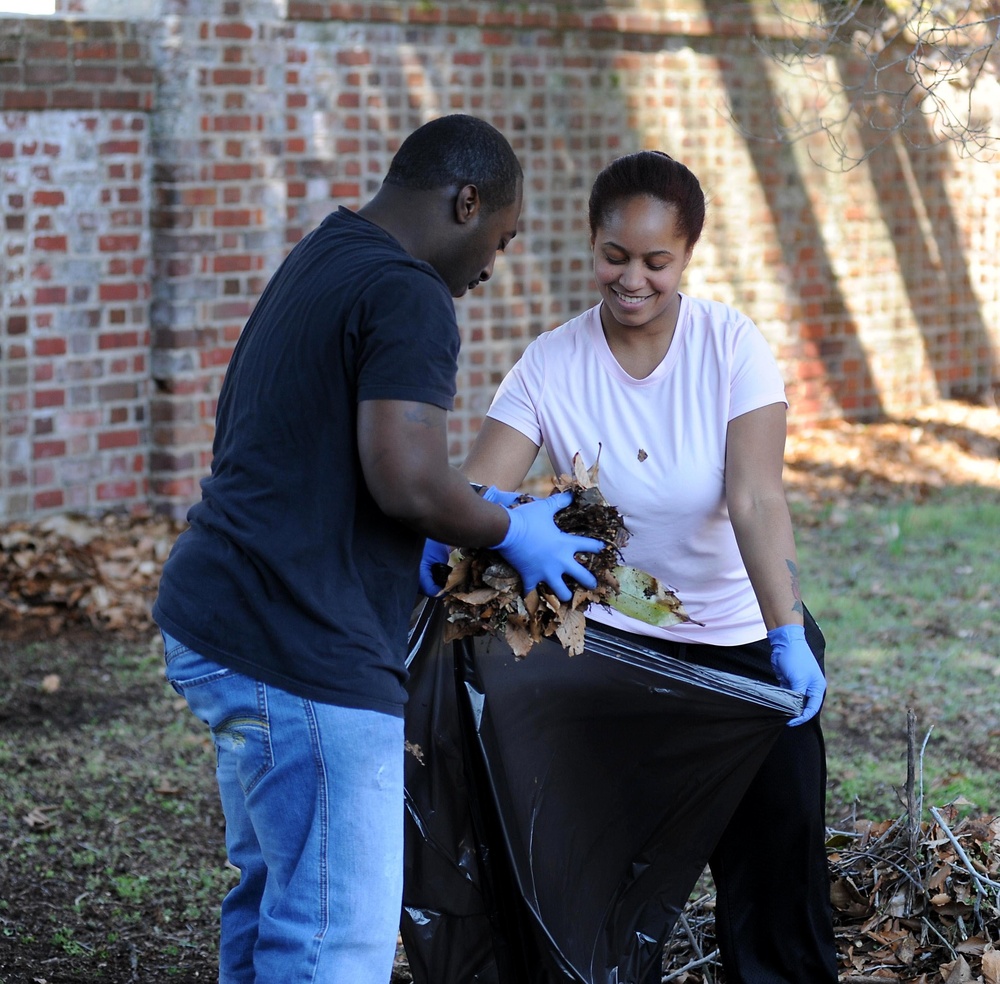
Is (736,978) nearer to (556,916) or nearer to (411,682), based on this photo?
(556,916)

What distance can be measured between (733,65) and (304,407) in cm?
696

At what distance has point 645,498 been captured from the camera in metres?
2.81

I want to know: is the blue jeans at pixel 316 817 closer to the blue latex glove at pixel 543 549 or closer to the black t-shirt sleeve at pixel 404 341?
the blue latex glove at pixel 543 549

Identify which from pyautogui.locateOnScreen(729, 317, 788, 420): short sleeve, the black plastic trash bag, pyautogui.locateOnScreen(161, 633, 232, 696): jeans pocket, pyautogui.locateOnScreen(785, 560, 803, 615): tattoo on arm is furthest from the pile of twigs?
pyautogui.locateOnScreen(161, 633, 232, 696): jeans pocket

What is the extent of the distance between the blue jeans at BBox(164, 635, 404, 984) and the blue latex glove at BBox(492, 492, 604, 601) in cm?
37

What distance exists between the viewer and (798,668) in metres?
2.63

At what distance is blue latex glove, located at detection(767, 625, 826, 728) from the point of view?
262 cm

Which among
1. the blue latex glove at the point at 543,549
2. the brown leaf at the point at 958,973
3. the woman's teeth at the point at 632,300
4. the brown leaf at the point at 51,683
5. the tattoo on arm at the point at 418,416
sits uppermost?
the woman's teeth at the point at 632,300

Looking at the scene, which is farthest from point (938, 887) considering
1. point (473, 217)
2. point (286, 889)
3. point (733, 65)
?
point (733, 65)

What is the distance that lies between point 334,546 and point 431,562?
22.5 inches

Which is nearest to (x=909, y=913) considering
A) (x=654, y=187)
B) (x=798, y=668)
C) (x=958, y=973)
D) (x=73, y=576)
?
(x=958, y=973)

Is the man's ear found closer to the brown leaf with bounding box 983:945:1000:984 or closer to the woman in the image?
the woman

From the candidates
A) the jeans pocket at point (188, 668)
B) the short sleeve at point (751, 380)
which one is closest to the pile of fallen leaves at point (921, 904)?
the short sleeve at point (751, 380)

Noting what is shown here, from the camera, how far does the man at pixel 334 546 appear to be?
2025 mm
